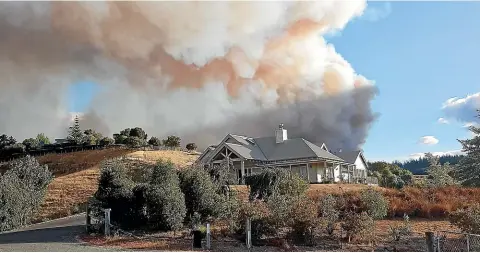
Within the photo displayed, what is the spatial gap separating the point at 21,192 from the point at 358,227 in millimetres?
17165

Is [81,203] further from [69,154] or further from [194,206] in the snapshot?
[69,154]

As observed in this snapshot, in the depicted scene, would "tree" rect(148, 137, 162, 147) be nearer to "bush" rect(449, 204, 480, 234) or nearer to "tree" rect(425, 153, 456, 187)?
"tree" rect(425, 153, 456, 187)

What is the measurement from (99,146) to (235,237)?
5965 centimetres

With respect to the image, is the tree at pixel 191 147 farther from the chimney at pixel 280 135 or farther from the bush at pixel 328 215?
the bush at pixel 328 215

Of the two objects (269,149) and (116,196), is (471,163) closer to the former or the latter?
(269,149)

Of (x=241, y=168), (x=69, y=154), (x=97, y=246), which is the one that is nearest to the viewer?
(x=97, y=246)

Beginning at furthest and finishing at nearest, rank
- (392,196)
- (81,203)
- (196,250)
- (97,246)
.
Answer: (81,203) → (392,196) → (97,246) → (196,250)

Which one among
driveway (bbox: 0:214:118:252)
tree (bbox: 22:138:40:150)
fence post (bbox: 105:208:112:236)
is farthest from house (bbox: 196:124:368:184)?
Answer: tree (bbox: 22:138:40:150)

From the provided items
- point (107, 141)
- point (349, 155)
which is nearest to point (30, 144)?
point (107, 141)

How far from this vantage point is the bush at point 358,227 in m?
14.3

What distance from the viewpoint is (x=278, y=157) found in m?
43.1

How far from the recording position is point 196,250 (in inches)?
548

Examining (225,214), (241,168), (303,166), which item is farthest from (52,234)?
(303,166)

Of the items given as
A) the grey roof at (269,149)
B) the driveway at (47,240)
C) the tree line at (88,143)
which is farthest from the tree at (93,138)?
the driveway at (47,240)
